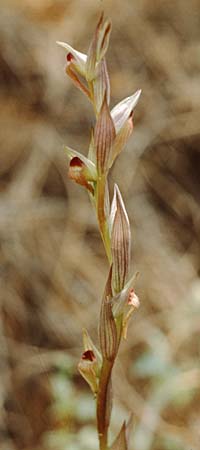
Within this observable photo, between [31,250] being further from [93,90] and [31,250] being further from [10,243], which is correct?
[93,90]

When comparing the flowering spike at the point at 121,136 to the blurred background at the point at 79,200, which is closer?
the flowering spike at the point at 121,136

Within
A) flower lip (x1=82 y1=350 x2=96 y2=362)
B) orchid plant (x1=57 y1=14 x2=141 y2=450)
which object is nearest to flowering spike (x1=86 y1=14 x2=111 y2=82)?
orchid plant (x1=57 y1=14 x2=141 y2=450)

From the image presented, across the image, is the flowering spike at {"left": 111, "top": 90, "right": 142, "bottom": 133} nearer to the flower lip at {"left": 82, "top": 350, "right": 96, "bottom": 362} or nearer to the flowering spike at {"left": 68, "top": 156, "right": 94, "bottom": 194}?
the flowering spike at {"left": 68, "top": 156, "right": 94, "bottom": 194}

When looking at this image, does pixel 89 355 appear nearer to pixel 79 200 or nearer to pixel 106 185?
pixel 106 185

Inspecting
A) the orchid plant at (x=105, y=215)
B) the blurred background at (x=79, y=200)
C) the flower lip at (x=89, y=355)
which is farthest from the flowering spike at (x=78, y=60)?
the blurred background at (x=79, y=200)

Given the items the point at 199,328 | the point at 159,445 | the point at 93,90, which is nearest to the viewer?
the point at 93,90

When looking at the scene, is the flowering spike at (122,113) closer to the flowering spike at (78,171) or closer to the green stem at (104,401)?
the flowering spike at (78,171)

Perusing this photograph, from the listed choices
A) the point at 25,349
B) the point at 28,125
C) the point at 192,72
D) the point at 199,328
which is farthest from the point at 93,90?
the point at 192,72
